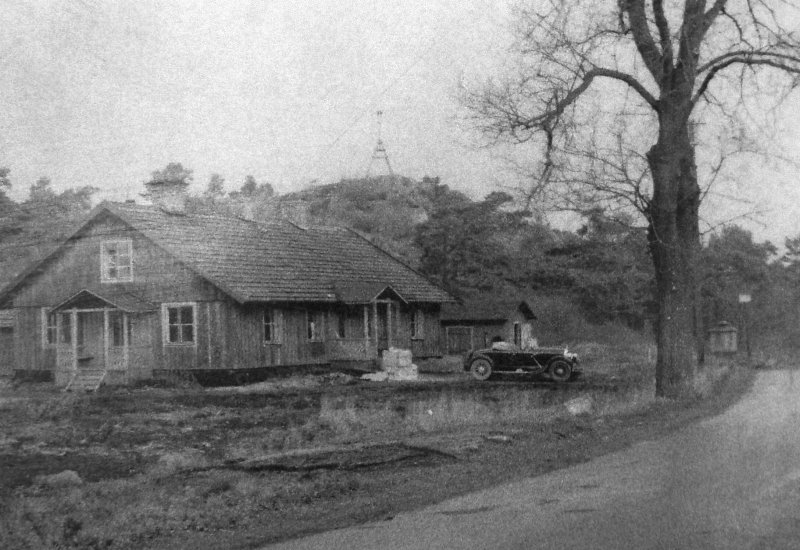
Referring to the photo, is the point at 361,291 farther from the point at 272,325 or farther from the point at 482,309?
the point at 482,309

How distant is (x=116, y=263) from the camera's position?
3181cm

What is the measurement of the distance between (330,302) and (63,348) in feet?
32.3

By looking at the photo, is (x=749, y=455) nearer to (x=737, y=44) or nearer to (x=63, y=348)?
(x=737, y=44)

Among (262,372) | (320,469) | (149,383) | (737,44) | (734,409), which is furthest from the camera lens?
(262,372)

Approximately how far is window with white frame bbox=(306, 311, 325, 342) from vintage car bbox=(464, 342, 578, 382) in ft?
21.7

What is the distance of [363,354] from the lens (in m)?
36.3

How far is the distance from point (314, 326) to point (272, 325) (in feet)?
7.62

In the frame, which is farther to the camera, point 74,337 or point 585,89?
point 74,337


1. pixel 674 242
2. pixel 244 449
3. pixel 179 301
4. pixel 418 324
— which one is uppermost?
pixel 674 242

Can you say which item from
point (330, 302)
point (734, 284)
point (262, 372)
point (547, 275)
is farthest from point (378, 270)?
point (734, 284)

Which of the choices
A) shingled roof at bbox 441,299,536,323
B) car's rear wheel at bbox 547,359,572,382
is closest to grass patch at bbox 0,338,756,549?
car's rear wheel at bbox 547,359,572,382

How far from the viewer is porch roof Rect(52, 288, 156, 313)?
3121 cm

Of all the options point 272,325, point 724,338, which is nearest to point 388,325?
point 272,325

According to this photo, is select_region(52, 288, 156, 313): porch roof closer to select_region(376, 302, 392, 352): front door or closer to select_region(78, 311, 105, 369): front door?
select_region(78, 311, 105, 369): front door
